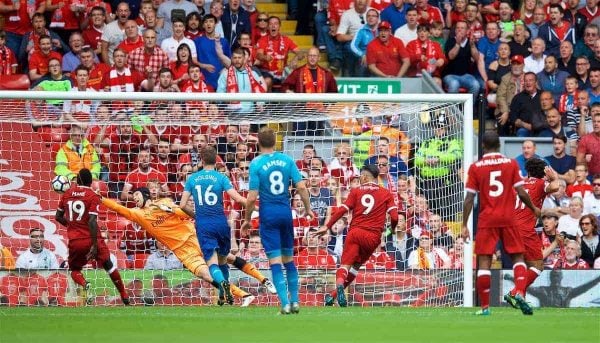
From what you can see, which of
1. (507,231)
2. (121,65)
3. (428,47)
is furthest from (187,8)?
(507,231)

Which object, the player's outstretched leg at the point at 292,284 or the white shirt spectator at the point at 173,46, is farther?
the white shirt spectator at the point at 173,46

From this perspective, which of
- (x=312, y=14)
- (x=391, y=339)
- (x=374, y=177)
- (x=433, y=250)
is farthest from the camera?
(x=312, y=14)

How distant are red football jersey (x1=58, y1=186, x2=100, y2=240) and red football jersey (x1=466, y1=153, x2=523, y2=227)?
530cm

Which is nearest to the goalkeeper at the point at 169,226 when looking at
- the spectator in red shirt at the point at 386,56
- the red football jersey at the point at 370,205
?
the red football jersey at the point at 370,205

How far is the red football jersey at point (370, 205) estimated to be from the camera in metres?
17.8

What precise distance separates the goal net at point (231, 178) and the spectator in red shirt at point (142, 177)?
0.02m

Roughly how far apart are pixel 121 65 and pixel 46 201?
3122 millimetres

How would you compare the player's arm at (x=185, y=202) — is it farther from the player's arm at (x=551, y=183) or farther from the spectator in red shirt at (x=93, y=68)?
the spectator in red shirt at (x=93, y=68)

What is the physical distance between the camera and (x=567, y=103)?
2331 centimetres

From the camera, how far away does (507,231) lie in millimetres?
14992

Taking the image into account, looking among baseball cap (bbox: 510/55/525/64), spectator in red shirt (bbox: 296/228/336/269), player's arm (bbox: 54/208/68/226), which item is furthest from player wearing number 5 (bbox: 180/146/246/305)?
baseball cap (bbox: 510/55/525/64)

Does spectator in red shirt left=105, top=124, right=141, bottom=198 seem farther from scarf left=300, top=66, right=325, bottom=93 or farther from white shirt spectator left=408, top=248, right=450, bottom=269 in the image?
white shirt spectator left=408, top=248, right=450, bottom=269

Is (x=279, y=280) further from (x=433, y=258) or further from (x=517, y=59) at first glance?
(x=517, y=59)

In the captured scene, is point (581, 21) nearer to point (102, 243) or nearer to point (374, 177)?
point (374, 177)
